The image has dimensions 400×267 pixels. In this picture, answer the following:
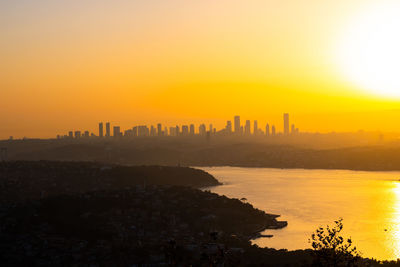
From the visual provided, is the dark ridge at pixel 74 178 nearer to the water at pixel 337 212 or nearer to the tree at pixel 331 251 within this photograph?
the water at pixel 337 212

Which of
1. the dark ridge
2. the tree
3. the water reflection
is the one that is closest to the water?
the water reflection

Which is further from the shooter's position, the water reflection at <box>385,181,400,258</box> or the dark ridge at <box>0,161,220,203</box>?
the dark ridge at <box>0,161,220,203</box>

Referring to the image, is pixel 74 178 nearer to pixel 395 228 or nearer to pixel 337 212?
pixel 337 212

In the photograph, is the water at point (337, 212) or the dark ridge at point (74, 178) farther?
the dark ridge at point (74, 178)

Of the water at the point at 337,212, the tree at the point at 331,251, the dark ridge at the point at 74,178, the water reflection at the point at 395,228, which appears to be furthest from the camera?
the dark ridge at the point at 74,178

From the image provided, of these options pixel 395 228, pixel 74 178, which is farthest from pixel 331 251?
pixel 74 178

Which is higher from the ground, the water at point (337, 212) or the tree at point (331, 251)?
the tree at point (331, 251)

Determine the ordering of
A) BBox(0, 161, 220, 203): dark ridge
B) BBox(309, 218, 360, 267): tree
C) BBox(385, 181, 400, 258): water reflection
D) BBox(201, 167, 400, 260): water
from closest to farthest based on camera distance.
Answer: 1. BBox(309, 218, 360, 267): tree
2. BBox(385, 181, 400, 258): water reflection
3. BBox(201, 167, 400, 260): water
4. BBox(0, 161, 220, 203): dark ridge

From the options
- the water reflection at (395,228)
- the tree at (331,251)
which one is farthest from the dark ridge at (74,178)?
the tree at (331,251)

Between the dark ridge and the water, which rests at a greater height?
the dark ridge

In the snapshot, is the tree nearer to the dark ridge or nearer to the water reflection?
the water reflection

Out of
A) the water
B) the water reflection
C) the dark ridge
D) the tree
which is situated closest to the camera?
the tree
